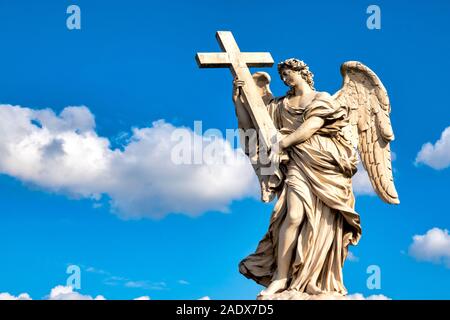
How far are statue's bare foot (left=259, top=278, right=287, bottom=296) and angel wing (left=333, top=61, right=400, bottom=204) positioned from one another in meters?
1.98

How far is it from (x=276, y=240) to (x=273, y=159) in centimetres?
107

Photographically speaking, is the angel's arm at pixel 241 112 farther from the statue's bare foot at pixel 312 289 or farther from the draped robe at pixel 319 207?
the statue's bare foot at pixel 312 289

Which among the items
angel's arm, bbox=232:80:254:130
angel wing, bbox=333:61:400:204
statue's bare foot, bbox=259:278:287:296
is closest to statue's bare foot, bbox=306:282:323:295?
statue's bare foot, bbox=259:278:287:296

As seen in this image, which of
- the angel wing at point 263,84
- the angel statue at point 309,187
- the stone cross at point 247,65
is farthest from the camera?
the angel wing at point 263,84

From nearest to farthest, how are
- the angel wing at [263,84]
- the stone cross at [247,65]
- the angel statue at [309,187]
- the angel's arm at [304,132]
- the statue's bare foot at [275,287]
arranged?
the statue's bare foot at [275,287] < the angel statue at [309,187] < the angel's arm at [304,132] < the stone cross at [247,65] < the angel wing at [263,84]

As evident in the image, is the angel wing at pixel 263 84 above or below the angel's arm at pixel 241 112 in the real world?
above

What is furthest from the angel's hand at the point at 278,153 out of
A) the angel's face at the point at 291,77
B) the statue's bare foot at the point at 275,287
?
the statue's bare foot at the point at 275,287

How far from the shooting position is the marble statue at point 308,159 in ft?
37.2

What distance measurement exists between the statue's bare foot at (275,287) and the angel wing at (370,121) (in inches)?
77.9

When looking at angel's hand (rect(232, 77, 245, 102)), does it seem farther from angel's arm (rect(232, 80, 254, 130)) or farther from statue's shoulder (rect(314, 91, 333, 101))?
statue's shoulder (rect(314, 91, 333, 101))
